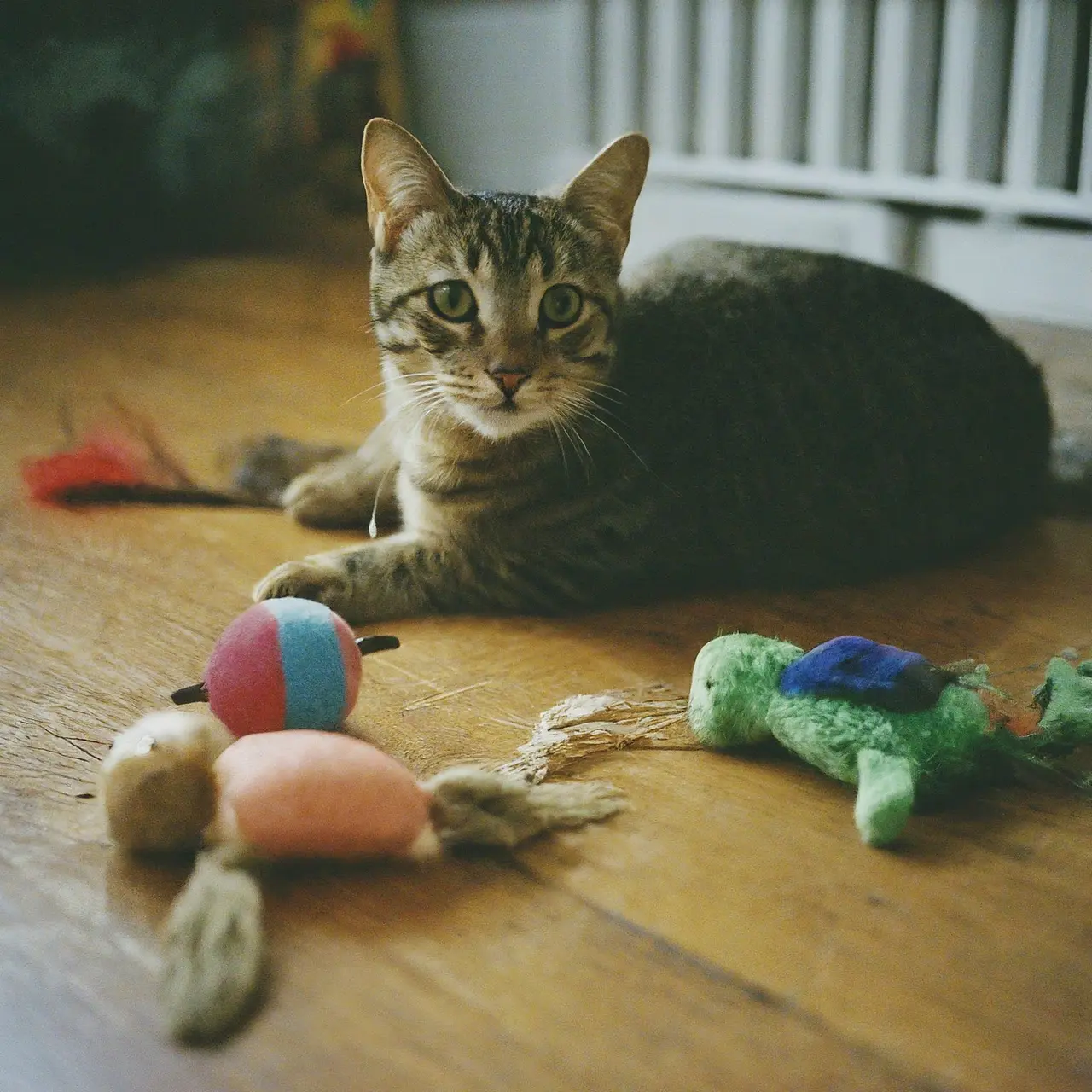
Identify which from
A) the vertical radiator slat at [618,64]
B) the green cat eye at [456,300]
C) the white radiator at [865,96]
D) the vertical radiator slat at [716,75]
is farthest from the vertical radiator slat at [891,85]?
the green cat eye at [456,300]

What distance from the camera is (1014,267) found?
9.12 feet

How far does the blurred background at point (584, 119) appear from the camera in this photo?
266 cm

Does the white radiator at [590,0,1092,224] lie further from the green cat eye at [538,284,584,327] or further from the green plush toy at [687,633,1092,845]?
the green plush toy at [687,633,1092,845]

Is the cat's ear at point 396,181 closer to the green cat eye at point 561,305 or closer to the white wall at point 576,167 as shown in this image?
the green cat eye at point 561,305

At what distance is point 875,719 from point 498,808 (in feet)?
1.03

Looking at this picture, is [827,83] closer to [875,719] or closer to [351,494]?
[351,494]

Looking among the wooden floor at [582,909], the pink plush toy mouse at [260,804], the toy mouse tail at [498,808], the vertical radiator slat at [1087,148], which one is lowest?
the wooden floor at [582,909]

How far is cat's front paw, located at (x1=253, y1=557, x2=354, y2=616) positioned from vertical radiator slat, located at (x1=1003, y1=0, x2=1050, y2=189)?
188cm

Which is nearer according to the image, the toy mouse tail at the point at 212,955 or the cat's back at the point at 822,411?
the toy mouse tail at the point at 212,955

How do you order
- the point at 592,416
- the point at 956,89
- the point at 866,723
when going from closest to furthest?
1. the point at 866,723
2. the point at 592,416
3. the point at 956,89

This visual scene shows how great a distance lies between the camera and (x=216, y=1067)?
2.44ft

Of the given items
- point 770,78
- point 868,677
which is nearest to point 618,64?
point 770,78

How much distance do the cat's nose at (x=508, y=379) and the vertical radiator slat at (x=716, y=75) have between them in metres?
1.92

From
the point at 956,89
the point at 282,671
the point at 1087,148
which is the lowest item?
the point at 282,671
